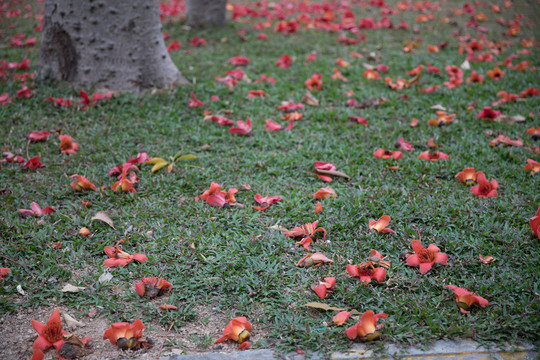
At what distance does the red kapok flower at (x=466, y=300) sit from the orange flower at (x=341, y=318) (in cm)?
54

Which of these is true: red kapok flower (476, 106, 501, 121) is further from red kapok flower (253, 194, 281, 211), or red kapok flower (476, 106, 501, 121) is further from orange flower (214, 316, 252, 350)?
orange flower (214, 316, 252, 350)

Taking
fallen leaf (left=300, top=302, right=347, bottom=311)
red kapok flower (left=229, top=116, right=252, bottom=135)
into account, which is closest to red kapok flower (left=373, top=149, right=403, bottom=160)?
red kapok flower (left=229, top=116, right=252, bottom=135)

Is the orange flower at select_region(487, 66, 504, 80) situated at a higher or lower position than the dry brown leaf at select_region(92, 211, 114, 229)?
higher

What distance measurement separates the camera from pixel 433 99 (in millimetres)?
4367

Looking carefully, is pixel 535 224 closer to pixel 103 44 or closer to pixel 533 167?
pixel 533 167

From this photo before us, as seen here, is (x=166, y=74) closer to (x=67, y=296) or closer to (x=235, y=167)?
(x=235, y=167)

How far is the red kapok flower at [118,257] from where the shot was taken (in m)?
2.26

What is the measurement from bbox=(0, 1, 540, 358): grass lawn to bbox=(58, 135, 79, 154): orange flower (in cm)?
6

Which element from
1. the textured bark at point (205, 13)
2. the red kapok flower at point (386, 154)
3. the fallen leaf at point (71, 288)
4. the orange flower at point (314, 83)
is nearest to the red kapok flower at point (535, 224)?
the red kapok flower at point (386, 154)

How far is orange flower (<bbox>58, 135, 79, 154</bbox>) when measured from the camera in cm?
334

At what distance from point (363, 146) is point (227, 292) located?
190 centimetres

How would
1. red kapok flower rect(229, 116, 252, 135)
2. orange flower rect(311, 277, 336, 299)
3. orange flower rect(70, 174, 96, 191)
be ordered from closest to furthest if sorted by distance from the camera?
1. orange flower rect(311, 277, 336, 299)
2. orange flower rect(70, 174, 96, 191)
3. red kapok flower rect(229, 116, 252, 135)

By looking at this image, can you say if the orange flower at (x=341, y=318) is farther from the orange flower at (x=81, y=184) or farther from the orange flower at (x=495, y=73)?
the orange flower at (x=495, y=73)

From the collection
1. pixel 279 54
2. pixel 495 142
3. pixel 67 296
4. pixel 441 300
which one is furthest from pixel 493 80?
pixel 67 296
